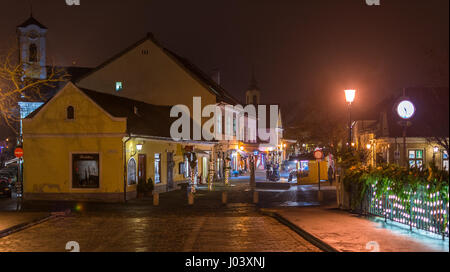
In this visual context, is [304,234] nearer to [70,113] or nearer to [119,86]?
[70,113]

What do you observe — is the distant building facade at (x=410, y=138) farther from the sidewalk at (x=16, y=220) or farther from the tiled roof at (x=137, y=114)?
the sidewalk at (x=16, y=220)

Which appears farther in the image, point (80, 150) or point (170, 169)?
point (170, 169)

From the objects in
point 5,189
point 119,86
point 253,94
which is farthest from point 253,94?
point 5,189

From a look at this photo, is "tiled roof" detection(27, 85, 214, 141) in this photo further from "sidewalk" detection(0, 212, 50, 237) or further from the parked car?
"sidewalk" detection(0, 212, 50, 237)

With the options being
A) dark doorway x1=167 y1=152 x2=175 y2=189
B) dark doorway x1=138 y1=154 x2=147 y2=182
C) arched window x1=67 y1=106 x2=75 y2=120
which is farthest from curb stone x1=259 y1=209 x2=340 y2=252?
dark doorway x1=167 y1=152 x2=175 y2=189

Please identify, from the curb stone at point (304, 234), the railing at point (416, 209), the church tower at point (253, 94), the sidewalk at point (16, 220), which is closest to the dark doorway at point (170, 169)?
the curb stone at point (304, 234)

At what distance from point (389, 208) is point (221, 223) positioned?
5.49 metres

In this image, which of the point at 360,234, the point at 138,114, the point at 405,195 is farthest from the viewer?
the point at 138,114

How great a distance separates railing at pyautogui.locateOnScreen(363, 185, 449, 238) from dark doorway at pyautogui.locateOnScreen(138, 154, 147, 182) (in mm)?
15526

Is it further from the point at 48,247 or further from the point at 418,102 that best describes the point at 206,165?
the point at 48,247

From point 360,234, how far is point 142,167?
18330 millimetres

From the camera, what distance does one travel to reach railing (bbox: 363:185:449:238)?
→ 12.0 meters

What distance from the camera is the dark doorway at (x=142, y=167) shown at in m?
29.1

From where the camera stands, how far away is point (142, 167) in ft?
97.0
